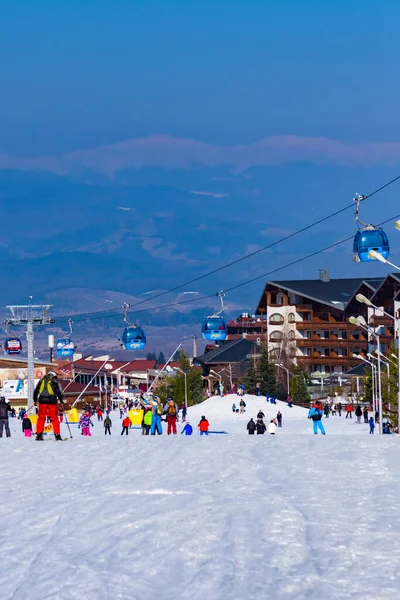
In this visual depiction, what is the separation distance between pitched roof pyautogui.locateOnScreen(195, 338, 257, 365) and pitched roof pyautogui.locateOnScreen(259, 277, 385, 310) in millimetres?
31438

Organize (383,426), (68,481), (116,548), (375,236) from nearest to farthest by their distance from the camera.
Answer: (116,548), (68,481), (375,236), (383,426)

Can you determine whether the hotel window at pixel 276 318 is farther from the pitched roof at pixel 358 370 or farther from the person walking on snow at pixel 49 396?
the person walking on snow at pixel 49 396

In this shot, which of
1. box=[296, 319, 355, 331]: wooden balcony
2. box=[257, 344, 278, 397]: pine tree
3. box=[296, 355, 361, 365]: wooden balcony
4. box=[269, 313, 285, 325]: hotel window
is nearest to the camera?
box=[257, 344, 278, 397]: pine tree

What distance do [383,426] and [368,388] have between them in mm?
39391

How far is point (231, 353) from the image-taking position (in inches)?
Answer: 7382

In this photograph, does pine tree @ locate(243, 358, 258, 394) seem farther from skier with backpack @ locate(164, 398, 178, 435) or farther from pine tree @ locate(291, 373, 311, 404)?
skier with backpack @ locate(164, 398, 178, 435)

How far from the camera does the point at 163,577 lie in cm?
863

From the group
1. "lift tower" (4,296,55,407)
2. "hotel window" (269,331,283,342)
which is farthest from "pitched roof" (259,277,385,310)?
"lift tower" (4,296,55,407)

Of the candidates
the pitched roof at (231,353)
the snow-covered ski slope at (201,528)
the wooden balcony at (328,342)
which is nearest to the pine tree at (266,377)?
the wooden balcony at (328,342)

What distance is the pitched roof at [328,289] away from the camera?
14175cm

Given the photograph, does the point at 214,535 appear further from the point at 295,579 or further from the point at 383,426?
the point at 383,426

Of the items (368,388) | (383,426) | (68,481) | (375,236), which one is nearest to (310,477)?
(68,481)

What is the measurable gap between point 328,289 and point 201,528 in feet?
458

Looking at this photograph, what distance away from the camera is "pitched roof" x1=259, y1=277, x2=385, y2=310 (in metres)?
142
